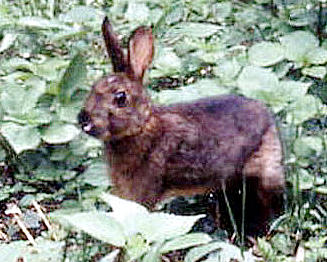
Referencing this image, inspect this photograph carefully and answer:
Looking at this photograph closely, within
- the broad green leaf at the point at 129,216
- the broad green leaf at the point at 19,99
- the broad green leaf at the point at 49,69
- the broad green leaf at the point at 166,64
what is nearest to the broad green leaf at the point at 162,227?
the broad green leaf at the point at 129,216

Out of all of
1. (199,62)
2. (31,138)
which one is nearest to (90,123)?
(31,138)

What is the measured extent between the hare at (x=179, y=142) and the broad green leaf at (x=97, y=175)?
0.62 ft

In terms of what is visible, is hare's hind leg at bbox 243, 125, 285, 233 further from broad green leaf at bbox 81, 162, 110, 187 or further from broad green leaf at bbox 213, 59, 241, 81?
broad green leaf at bbox 81, 162, 110, 187

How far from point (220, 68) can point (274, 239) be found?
4.11ft

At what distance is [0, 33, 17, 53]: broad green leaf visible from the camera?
5633 millimetres

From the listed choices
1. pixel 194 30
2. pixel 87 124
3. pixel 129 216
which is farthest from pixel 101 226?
pixel 194 30

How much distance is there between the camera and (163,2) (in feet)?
19.7

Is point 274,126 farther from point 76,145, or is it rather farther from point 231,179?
point 76,145

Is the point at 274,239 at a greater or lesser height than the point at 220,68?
lesser

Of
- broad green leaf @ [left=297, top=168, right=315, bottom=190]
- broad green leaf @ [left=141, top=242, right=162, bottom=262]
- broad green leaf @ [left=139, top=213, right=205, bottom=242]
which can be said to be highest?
broad green leaf @ [left=139, top=213, right=205, bottom=242]

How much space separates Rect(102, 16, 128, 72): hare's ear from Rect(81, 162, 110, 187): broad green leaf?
1.66ft

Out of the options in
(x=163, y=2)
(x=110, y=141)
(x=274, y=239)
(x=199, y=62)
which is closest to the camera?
(x=274, y=239)

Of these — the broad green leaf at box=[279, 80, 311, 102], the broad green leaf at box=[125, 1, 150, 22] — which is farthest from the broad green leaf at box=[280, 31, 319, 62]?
the broad green leaf at box=[125, 1, 150, 22]

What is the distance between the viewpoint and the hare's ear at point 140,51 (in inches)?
175
